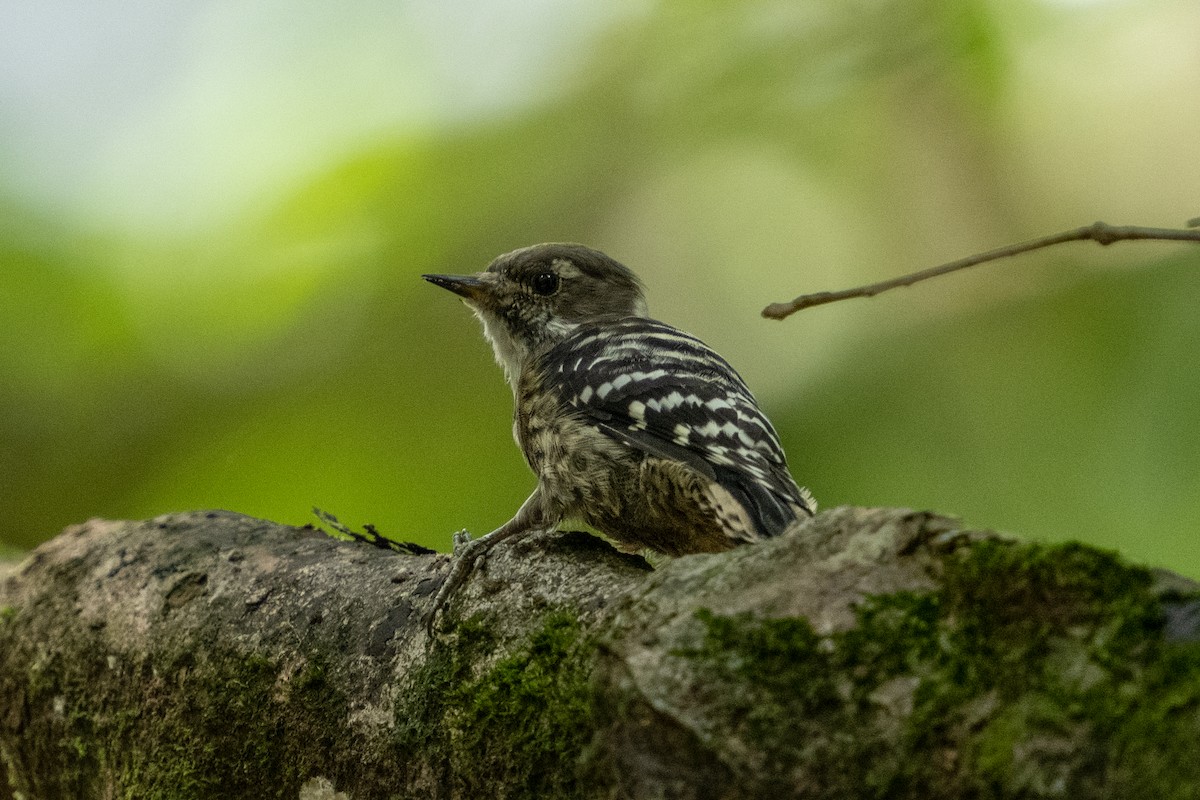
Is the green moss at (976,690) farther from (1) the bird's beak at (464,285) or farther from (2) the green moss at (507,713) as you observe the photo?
(1) the bird's beak at (464,285)

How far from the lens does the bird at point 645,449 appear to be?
2.81 metres

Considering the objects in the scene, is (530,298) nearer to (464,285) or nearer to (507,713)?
(464,285)

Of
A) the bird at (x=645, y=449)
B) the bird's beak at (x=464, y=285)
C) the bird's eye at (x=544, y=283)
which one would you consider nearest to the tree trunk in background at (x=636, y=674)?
the bird at (x=645, y=449)

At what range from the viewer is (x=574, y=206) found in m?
6.36

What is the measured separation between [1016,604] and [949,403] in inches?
142

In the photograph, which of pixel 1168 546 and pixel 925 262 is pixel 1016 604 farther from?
pixel 925 262

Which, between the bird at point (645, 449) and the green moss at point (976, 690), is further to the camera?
the bird at point (645, 449)

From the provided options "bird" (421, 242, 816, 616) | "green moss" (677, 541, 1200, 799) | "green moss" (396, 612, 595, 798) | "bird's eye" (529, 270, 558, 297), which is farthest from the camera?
"bird's eye" (529, 270, 558, 297)

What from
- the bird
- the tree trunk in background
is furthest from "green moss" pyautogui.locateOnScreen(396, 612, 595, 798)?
the bird

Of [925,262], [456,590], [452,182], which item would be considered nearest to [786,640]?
[456,590]

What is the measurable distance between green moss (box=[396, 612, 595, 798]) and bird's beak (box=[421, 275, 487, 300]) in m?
2.40

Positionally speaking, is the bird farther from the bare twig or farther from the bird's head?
the bare twig

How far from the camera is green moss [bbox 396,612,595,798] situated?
1.76 meters

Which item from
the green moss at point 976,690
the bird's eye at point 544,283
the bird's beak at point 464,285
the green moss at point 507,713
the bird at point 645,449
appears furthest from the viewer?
the bird's eye at point 544,283
